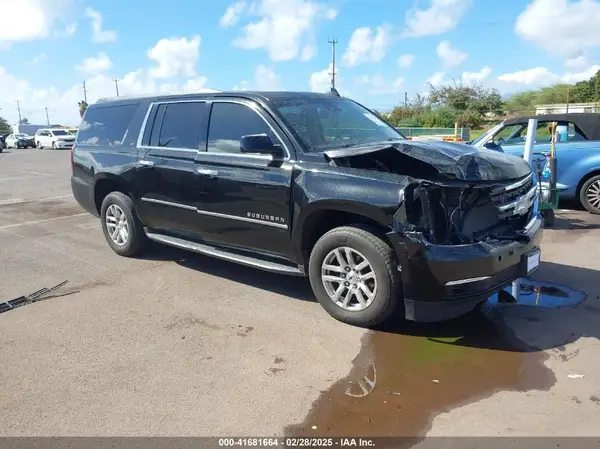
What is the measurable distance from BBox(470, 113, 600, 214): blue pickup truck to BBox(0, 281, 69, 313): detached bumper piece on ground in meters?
6.72

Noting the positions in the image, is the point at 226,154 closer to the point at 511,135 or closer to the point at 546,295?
the point at 546,295

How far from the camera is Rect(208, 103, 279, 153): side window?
16.2 ft

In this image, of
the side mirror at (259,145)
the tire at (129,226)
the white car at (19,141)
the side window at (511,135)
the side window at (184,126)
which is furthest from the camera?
the white car at (19,141)

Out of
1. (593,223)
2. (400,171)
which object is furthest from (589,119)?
(400,171)

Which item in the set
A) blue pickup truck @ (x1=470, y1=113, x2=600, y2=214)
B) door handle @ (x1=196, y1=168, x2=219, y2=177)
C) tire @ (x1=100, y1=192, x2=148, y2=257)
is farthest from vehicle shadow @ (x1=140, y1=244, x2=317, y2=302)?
blue pickup truck @ (x1=470, y1=113, x2=600, y2=214)

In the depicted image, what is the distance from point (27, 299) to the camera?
5164 millimetres

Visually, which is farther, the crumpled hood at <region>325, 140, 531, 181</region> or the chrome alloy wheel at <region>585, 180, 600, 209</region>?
the chrome alloy wheel at <region>585, 180, 600, 209</region>

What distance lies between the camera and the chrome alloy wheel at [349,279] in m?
4.15

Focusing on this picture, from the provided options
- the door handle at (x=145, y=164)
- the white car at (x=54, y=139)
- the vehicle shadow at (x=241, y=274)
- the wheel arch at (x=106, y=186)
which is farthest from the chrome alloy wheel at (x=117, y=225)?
the white car at (x=54, y=139)

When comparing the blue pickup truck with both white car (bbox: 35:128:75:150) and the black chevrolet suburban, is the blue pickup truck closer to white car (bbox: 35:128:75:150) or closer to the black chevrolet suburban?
the black chevrolet suburban

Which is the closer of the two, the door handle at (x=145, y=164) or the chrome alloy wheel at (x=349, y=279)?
the chrome alloy wheel at (x=349, y=279)

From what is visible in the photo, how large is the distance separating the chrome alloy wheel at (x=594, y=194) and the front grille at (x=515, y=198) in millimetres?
4942

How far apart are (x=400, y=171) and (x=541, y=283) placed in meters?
2.24

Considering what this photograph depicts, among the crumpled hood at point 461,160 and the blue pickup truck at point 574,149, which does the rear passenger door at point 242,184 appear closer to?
the crumpled hood at point 461,160
